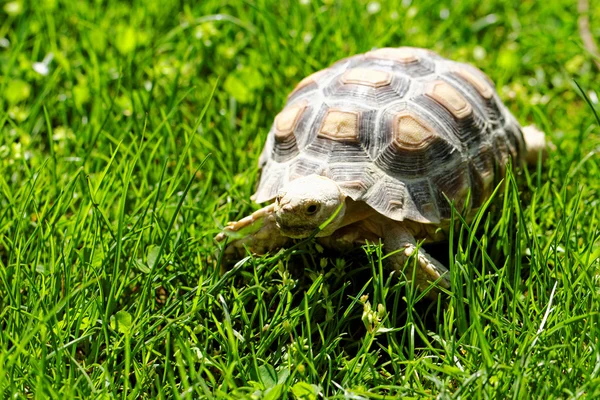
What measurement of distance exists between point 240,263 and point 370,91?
2.82ft

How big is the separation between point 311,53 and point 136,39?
0.98 meters

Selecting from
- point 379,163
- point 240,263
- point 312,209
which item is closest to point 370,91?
point 379,163

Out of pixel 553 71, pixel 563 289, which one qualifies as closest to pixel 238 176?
pixel 563 289

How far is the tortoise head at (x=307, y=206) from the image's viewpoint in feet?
7.45

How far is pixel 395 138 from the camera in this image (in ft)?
8.31

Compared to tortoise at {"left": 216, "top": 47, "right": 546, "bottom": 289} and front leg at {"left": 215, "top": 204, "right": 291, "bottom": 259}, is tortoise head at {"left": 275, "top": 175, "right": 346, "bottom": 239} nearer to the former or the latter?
tortoise at {"left": 216, "top": 47, "right": 546, "bottom": 289}

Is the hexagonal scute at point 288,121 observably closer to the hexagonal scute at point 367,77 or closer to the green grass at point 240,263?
the hexagonal scute at point 367,77

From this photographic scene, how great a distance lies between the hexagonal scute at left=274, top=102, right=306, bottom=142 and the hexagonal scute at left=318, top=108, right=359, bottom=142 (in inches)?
5.4

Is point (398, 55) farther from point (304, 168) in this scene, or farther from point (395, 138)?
point (304, 168)

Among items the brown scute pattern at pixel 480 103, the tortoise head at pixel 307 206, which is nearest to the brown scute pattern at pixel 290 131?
the tortoise head at pixel 307 206

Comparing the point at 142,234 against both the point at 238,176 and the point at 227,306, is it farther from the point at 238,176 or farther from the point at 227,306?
the point at 238,176

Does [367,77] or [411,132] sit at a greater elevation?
[367,77]

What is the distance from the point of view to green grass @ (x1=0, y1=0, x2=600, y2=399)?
2066 millimetres

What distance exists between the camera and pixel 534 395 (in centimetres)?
194
